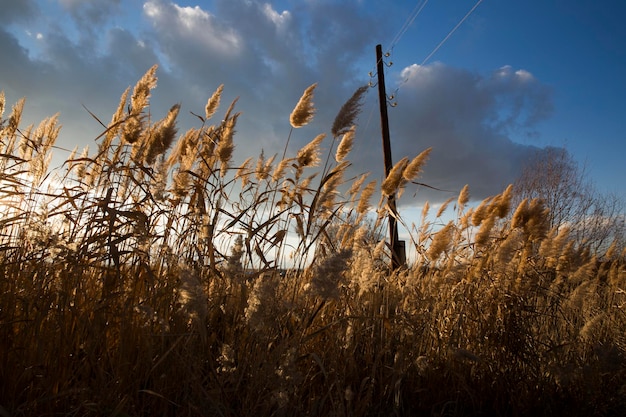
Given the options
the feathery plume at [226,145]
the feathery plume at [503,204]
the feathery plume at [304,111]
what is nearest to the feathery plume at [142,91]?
the feathery plume at [226,145]

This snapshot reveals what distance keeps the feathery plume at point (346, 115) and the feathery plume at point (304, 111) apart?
0.17 meters

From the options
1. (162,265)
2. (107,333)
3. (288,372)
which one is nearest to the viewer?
(288,372)

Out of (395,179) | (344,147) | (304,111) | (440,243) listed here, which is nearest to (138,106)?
(304,111)

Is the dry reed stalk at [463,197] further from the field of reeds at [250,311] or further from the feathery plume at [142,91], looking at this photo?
the feathery plume at [142,91]

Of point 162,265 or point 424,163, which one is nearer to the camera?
point 162,265

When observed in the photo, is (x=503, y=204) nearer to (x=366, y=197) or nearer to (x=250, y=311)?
(x=366, y=197)

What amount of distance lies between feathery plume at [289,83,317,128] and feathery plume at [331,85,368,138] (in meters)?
0.17

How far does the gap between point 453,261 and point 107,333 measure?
2067 millimetres

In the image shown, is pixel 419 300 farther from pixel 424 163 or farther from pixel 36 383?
pixel 36 383

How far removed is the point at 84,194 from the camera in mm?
2703

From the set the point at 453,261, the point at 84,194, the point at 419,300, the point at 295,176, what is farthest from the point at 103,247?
the point at 453,261

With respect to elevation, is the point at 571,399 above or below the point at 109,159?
below

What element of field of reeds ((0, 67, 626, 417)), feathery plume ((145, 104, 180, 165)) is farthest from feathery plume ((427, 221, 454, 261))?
feathery plume ((145, 104, 180, 165))

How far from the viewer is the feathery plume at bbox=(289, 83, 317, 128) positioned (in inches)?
118
